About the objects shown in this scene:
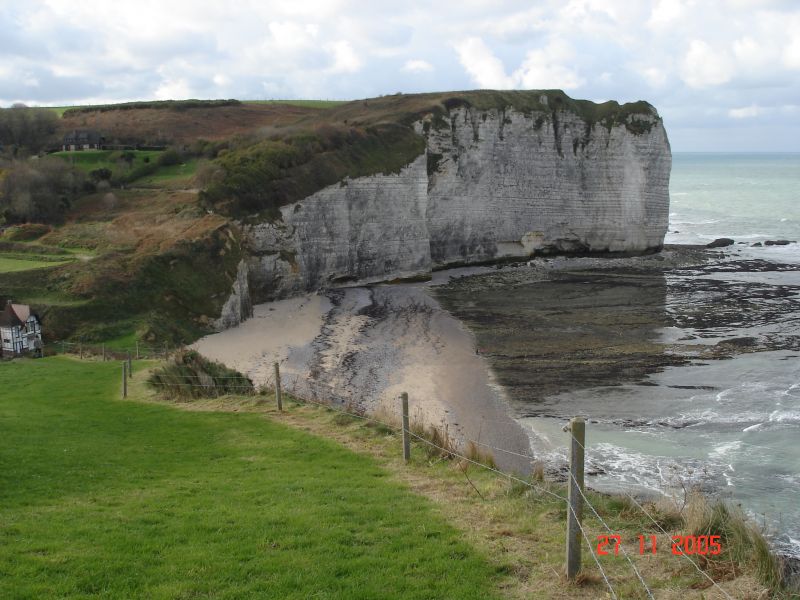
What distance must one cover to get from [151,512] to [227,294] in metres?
32.2

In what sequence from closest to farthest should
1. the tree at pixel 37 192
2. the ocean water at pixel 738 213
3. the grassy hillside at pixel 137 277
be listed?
1. the grassy hillside at pixel 137 277
2. the tree at pixel 37 192
3. the ocean water at pixel 738 213

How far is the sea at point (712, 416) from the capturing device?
60.7 ft

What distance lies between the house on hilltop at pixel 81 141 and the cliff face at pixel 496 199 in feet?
115

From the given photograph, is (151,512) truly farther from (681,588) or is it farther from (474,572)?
(681,588)

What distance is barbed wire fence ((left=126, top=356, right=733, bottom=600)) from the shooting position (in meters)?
8.18

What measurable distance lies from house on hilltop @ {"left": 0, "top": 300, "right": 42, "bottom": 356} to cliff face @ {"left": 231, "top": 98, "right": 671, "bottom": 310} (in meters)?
24.5

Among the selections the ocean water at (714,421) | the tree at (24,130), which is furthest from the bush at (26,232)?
the ocean water at (714,421)

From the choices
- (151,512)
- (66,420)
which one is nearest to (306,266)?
(66,420)

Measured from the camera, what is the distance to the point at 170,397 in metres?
20.8

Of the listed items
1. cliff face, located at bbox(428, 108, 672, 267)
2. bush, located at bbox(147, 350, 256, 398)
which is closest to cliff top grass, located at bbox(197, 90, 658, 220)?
cliff face, located at bbox(428, 108, 672, 267)

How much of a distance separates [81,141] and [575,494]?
77779 mm

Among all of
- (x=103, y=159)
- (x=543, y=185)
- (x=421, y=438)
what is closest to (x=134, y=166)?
(x=103, y=159)

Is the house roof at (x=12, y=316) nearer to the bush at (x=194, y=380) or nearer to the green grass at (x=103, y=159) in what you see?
the bush at (x=194, y=380)
